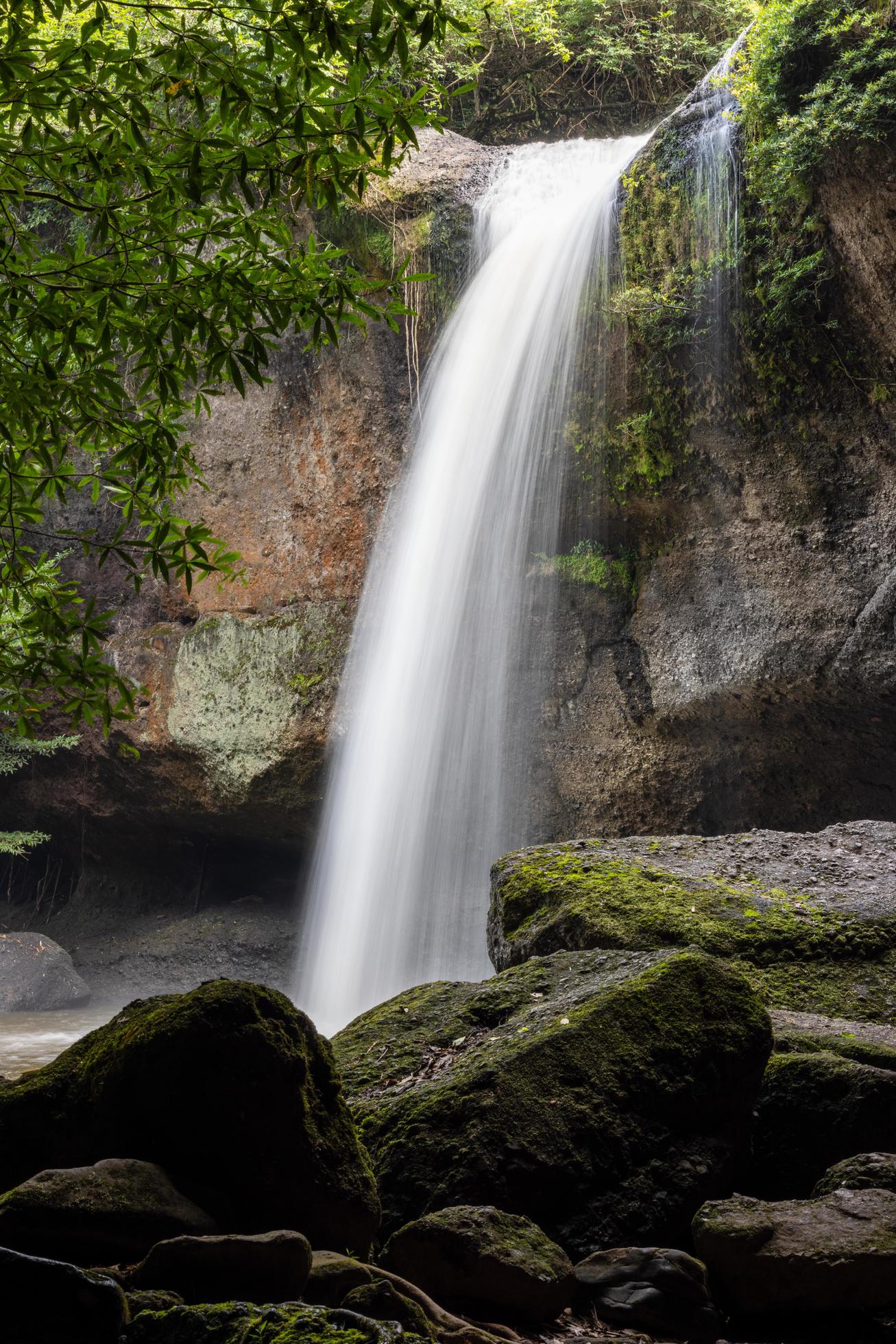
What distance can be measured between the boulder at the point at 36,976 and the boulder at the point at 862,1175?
11281 millimetres

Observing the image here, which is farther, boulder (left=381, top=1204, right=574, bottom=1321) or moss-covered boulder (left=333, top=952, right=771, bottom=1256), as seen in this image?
moss-covered boulder (left=333, top=952, right=771, bottom=1256)

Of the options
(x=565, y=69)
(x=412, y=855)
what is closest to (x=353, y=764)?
(x=412, y=855)

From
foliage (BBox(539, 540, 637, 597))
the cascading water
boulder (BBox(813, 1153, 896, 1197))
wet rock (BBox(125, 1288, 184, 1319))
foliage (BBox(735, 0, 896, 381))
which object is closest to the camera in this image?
wet rock (BBox(125, 1288, 184, 1319))

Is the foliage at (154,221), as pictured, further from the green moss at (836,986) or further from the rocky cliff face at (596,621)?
the rocky cliff face at (596,621)

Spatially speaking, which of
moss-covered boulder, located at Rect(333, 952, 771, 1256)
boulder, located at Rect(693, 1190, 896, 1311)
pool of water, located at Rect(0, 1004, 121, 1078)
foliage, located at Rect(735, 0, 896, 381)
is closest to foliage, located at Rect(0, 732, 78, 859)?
pool of water, located at Rect(0, 1004, 121, 1078)

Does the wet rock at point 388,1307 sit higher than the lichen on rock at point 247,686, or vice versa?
the lichen on rock at point 247,686

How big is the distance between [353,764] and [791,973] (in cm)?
771

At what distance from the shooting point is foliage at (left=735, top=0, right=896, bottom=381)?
27.8ft

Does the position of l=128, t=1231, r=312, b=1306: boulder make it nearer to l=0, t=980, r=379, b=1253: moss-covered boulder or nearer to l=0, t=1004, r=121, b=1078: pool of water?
l=0, t=980, r=379, b=1253: moss-covered boulder

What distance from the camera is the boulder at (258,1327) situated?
6.63 feet

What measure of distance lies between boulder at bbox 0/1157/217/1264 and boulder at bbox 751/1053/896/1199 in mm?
1958

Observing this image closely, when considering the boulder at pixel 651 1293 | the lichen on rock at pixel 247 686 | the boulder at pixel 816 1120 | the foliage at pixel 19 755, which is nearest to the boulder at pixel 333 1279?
the boulder at pixel 651 1293

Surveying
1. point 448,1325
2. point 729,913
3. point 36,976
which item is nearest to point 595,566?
point 729,913

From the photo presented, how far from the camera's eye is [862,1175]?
309cm
